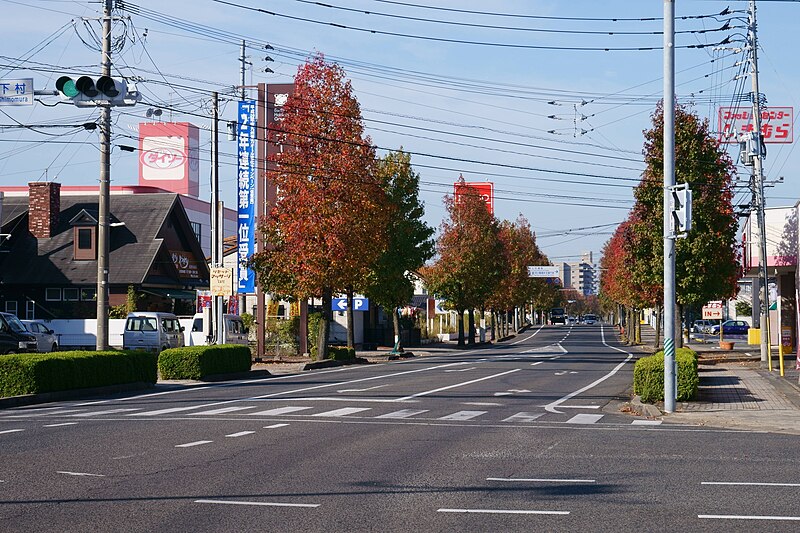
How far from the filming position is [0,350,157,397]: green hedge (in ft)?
73.8

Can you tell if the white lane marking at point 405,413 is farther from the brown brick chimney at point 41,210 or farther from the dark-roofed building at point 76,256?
the brown brick chimney at point 41,210

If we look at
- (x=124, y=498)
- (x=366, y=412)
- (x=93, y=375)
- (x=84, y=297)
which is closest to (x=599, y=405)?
(x=366, y=412)

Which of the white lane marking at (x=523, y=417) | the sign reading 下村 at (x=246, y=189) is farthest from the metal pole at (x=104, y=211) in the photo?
the sign reading 下村 at (x=246, y=189)

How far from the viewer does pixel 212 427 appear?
55.2 ft

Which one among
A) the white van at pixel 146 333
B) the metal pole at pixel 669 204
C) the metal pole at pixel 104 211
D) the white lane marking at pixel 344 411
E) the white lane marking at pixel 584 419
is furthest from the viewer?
the white van at pixel 146 333

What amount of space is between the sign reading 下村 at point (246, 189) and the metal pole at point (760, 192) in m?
20.4

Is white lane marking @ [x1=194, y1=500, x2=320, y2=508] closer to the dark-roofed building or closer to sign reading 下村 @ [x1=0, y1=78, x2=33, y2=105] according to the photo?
sign reading 下村 @ [x1=0, y1=78, x2=33, y2=105]

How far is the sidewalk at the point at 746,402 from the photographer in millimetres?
18625

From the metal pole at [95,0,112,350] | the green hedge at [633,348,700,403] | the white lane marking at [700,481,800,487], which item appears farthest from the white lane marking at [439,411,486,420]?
the metal pole at [95,0,112,350]

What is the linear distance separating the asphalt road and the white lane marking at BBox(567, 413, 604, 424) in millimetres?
45

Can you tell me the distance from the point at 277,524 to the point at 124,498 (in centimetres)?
212

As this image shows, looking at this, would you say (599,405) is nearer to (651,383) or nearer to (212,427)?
(651,383)

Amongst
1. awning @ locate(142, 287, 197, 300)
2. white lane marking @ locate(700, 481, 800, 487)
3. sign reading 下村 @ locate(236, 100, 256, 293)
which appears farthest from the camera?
awning @ locate(142, 287, 197, 300)

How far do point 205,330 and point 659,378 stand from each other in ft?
92.8
